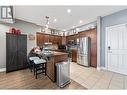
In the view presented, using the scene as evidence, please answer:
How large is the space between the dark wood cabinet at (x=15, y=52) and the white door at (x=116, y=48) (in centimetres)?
409

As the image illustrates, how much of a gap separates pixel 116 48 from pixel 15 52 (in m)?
4.57

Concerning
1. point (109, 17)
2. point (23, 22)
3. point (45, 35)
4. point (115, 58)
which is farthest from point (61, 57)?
point (45, 35)

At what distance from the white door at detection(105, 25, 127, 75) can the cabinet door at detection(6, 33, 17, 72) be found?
433 centimetres

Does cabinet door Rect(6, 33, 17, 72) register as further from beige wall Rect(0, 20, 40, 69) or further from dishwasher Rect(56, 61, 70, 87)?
dishwasher Rect(56, 61, 70, 87)

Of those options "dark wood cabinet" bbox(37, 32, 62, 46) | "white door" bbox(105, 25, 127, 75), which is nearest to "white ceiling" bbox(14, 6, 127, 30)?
"white door" bbox(105, 25, 127, 75)

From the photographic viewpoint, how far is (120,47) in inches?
172

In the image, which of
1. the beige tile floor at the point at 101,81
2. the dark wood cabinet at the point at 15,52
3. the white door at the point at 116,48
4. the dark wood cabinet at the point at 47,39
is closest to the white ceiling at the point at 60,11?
the white door at the point at 116,48

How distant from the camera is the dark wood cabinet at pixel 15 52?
4555 mm

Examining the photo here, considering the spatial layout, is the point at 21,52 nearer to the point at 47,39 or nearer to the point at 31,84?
the point at 31,84

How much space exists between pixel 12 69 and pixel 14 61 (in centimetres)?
37

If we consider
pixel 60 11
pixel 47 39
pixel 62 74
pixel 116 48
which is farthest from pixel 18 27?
pixel 116 48

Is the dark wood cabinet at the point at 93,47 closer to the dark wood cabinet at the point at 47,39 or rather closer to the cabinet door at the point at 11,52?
the dark wood cabinet at the point at 47,39

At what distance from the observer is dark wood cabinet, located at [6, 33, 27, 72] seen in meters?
4.55
